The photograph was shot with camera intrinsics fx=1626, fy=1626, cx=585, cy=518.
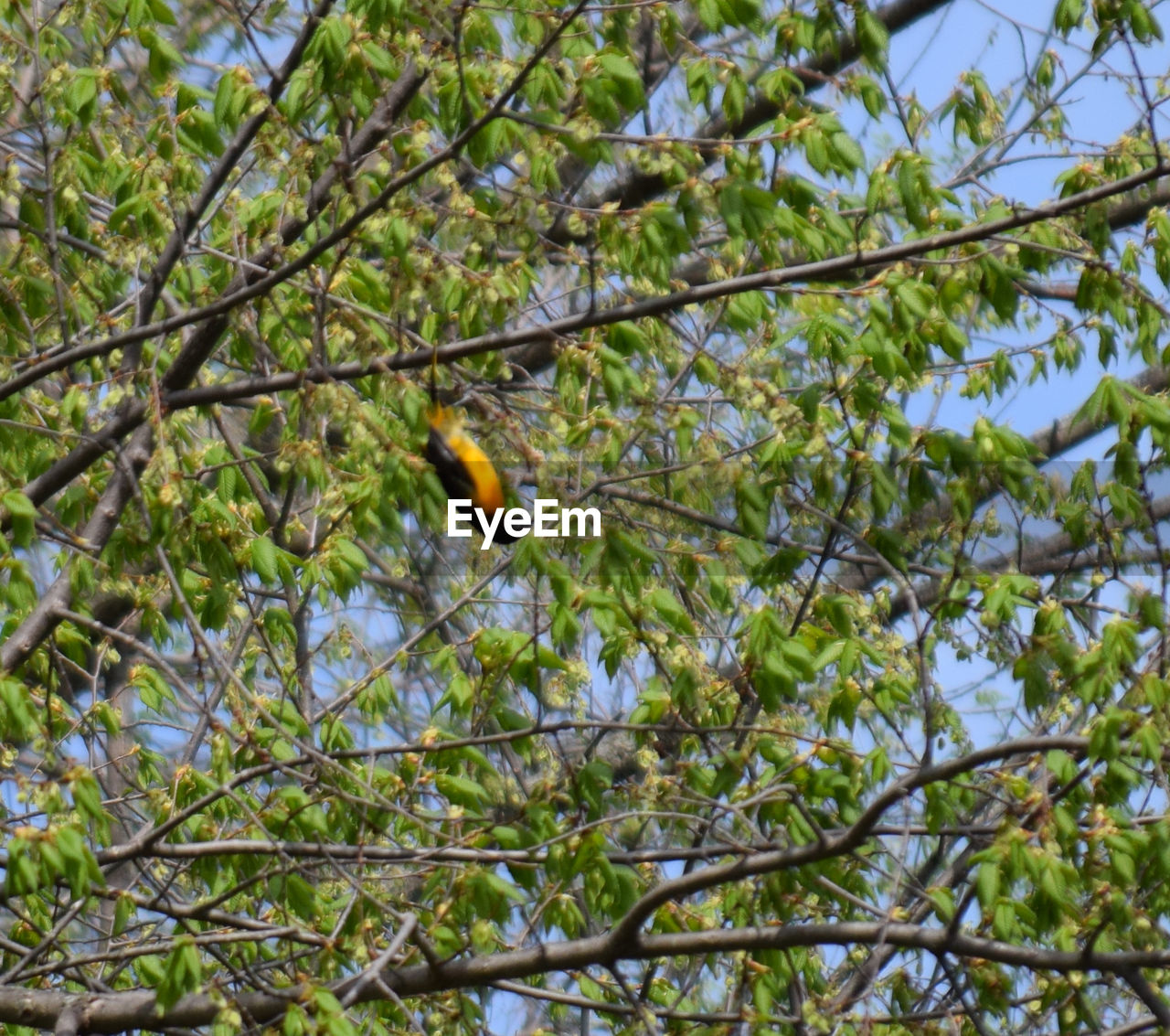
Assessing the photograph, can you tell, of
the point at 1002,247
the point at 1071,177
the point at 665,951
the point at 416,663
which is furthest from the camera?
the point at 416,663

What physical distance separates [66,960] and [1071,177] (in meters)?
4.13

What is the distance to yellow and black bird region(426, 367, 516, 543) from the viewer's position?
4.59 meters

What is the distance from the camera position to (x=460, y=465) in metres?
4.58

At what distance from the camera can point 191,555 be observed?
5566mm

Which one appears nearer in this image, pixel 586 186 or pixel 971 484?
pixel 971 484

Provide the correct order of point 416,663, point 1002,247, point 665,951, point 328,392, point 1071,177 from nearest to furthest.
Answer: point 328,392 → point 665,951 → point 1071,177 → point 1002,247 → point 416,663

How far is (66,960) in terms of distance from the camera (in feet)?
17.4

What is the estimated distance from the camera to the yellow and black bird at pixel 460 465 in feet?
15.1

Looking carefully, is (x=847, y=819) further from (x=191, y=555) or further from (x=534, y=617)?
(x=191, y=555)

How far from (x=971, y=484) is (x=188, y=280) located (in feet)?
9.00

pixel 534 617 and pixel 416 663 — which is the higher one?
pixel 416 663

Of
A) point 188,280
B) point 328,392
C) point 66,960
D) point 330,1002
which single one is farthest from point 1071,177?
point 66,960

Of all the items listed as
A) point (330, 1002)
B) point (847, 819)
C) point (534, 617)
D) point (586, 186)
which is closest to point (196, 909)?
point (330, 1002)

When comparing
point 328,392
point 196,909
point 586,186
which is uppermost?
point 586,186
